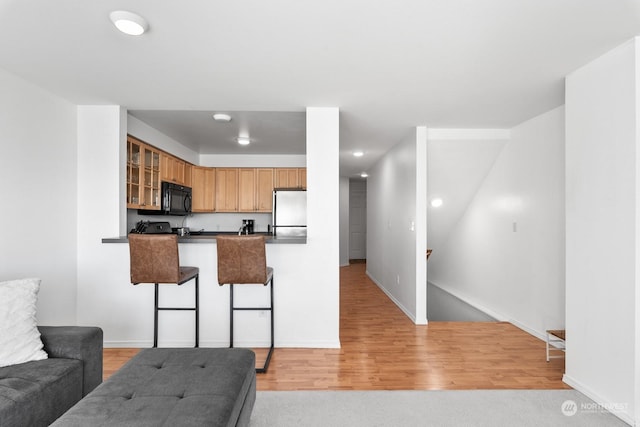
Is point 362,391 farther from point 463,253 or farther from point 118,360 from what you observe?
point 463,253

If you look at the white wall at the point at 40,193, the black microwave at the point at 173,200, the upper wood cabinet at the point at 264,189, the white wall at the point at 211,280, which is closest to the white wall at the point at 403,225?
the white wall at the point at 211,280

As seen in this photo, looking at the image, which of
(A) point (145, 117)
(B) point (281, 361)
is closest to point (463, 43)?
(B) point (281, 361)

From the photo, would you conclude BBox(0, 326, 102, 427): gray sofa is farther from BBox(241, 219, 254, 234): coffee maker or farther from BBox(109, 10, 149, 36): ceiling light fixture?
BBox(241, 219, 254, 234): coffee maker

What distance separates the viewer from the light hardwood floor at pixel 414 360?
2506 millimetres

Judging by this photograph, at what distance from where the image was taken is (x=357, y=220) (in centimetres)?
940

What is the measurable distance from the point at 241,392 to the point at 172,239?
1.42 meters

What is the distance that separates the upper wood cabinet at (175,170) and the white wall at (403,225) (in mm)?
3328

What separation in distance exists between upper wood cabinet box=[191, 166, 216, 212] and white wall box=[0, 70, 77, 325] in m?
2.34

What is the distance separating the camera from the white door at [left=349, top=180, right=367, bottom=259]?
369 inches

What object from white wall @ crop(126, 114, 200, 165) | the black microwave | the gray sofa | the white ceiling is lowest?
the gray sofa

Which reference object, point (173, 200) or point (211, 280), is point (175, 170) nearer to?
point (173, 200)

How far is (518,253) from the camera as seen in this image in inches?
152
